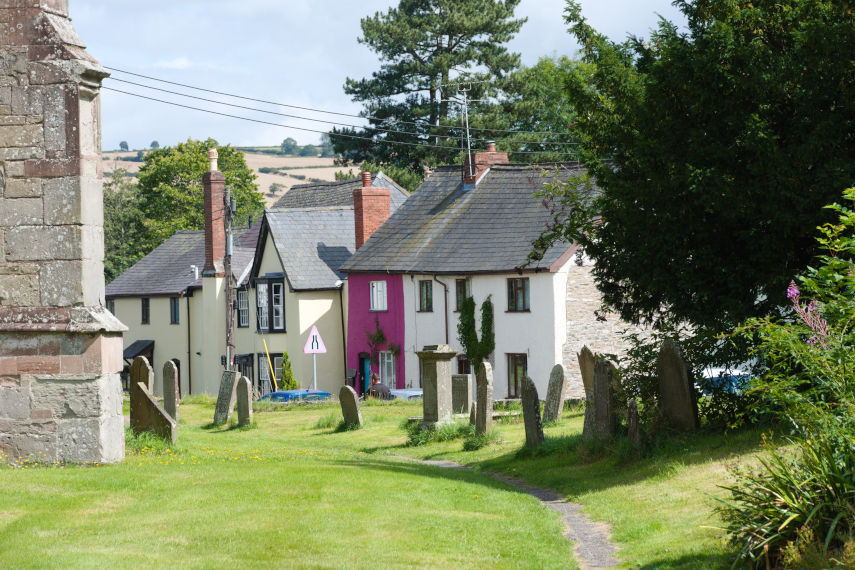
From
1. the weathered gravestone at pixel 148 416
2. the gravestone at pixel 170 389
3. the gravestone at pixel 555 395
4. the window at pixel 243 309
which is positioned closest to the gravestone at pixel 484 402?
the gravestone at pixel 555 395

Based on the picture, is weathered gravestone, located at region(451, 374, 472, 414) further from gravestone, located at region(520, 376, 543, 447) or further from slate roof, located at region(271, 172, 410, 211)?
slate roof, located at region(271, 172, 410, 211)

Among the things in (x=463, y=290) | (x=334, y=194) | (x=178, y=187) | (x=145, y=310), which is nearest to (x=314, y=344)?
(x=463, y=290)

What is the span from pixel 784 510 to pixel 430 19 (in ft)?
189

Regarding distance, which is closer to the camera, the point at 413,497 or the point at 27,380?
the point at 413,497

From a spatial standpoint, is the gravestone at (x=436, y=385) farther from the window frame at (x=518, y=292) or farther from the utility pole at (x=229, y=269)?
the utility pole at (x=229, y=269)

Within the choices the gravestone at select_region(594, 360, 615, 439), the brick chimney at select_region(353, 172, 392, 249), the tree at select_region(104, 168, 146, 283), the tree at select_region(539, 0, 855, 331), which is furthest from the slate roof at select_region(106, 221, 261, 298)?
the tree at select_region(539, 0, 855, 331)

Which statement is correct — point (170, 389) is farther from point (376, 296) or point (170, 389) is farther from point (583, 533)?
point (376, 296)

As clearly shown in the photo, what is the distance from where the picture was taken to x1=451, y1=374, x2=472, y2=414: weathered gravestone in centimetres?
2181

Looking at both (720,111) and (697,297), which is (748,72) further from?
(697,297)

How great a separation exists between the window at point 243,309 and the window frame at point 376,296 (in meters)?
7.66

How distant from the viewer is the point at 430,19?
61312mm

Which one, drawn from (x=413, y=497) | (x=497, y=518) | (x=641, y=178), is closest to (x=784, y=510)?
(x=497, y=518)

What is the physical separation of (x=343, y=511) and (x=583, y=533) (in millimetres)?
2681

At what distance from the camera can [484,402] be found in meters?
18.1
